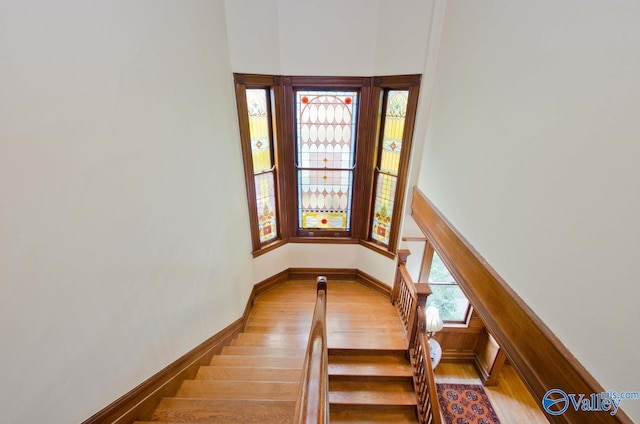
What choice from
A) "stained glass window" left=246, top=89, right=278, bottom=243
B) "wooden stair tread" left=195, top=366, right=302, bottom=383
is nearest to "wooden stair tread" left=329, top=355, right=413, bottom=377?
"wooden stair tread" left=195, top=366, right=302, bottom=383

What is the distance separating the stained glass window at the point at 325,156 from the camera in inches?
129

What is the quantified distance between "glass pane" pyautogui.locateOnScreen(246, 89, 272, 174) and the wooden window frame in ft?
0.26

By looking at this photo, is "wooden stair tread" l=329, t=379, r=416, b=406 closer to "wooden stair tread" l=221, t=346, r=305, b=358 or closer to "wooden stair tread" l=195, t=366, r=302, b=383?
"wooden stair tread" l=221, t=346, r=305, b=358

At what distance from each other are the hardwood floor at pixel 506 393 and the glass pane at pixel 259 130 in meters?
3.86

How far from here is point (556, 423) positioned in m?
1.13

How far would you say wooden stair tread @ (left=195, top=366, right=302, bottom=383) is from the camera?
6.77 ft

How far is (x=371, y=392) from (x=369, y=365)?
0.25 m

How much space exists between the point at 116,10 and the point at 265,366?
2.45 meters

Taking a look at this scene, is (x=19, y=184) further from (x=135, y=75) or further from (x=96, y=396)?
(x=96, y=396)

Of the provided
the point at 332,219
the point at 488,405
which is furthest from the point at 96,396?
the point at 488,405

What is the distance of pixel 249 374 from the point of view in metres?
2.08
